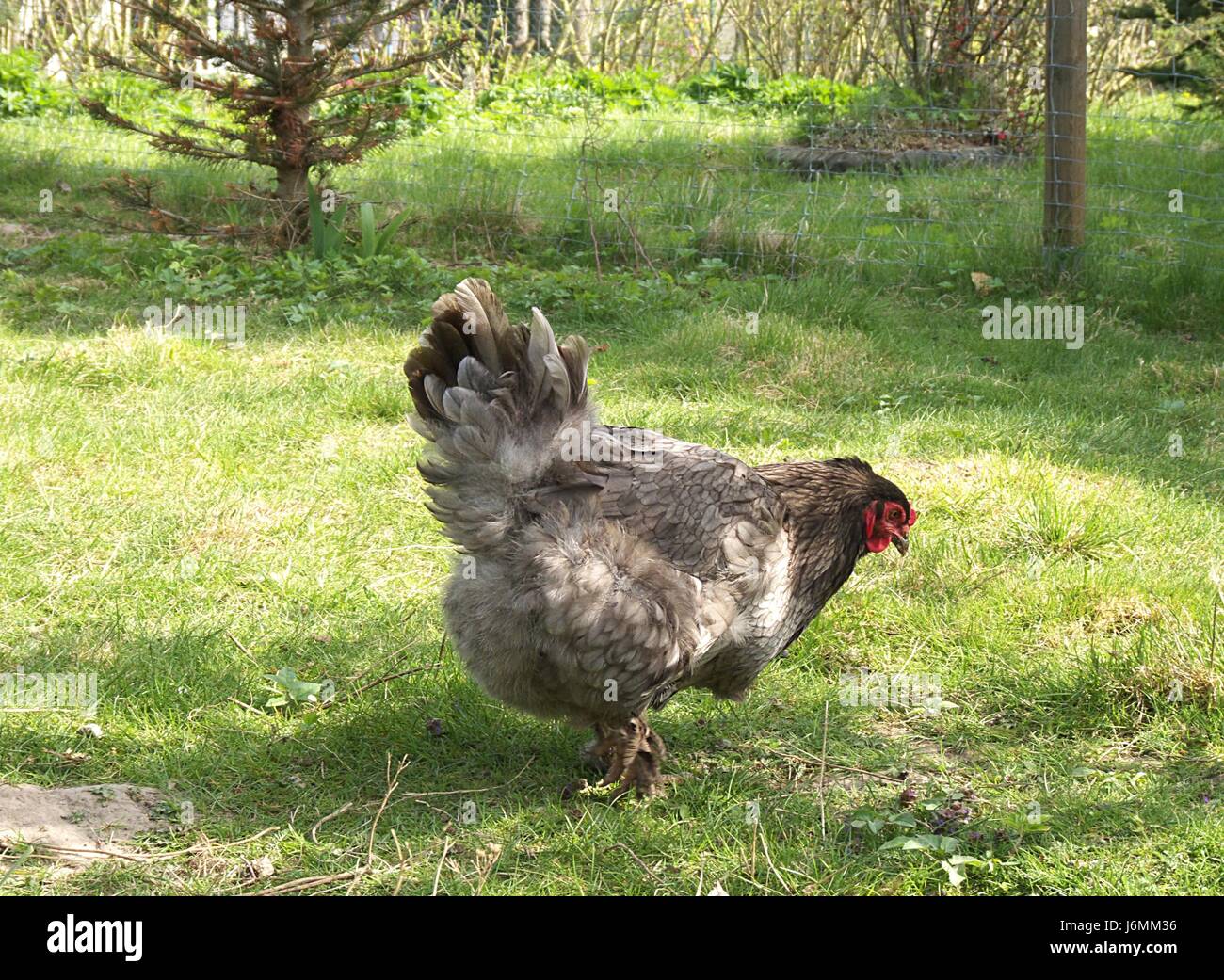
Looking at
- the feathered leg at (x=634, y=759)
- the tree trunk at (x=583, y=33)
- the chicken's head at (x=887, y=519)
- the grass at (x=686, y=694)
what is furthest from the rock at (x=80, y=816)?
the tree trunk at (x=583, y=33)

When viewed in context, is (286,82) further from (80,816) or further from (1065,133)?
(80,816)

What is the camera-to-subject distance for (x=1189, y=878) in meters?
3.25

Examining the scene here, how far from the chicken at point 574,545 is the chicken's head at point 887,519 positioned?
34 centimetres

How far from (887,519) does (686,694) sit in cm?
105

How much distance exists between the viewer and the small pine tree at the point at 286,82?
8070mm

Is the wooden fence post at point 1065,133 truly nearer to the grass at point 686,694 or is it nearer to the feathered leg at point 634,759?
the grass at point 686,694

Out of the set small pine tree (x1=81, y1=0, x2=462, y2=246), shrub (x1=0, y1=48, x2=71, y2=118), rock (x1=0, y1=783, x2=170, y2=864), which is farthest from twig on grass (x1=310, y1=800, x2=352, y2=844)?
shrub (x1=0, y1=48, x2=71, y2=118)

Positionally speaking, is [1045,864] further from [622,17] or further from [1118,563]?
[622,17]

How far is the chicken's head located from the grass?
622 millimetres

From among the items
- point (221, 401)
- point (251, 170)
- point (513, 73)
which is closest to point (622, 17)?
point (513, 73)

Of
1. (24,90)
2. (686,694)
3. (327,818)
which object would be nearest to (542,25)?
(24,90)

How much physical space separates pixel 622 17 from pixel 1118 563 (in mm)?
11393

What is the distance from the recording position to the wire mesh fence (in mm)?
8602

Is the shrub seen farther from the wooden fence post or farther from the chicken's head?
the chicken's head
